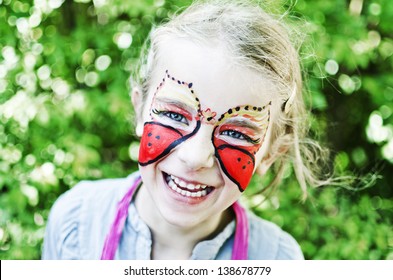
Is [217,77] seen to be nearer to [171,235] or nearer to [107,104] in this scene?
[171,235]

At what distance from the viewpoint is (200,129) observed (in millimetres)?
1593

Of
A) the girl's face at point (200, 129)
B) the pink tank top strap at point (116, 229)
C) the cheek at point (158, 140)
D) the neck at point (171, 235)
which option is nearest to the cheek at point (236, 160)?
the girl's face at point (200, 129)

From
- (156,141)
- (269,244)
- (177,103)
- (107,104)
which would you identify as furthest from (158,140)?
(107,104)

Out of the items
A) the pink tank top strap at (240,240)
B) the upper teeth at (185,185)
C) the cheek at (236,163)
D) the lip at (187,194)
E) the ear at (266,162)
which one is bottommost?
the pink tank top strap at (240,240)

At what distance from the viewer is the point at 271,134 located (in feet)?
5.88

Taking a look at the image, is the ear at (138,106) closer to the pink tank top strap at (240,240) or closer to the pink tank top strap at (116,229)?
the pink tank top strap at (116,229)

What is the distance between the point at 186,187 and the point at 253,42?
0.50 meters

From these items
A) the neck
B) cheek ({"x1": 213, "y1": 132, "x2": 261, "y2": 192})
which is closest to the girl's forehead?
cheek ({"x1": 213, "y1": 132, "x2": 261, "y2": 192})

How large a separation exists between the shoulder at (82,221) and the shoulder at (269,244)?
0.51m

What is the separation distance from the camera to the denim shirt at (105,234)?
1.89m

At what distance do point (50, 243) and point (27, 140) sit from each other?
0.73 meters

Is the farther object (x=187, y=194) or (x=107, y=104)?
(x=107, y=104)

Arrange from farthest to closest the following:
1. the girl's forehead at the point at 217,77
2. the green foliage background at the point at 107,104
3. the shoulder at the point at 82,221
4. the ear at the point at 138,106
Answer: the green foliage background at the point at 107,104, the shoulder at the point at 82,221, the ear at the point at 138,106, the girl's forehead at the point at 217,77

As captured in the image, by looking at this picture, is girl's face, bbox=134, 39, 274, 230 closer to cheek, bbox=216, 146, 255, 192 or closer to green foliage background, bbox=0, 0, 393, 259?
cheek, bbox=216, 146, 255, 192
